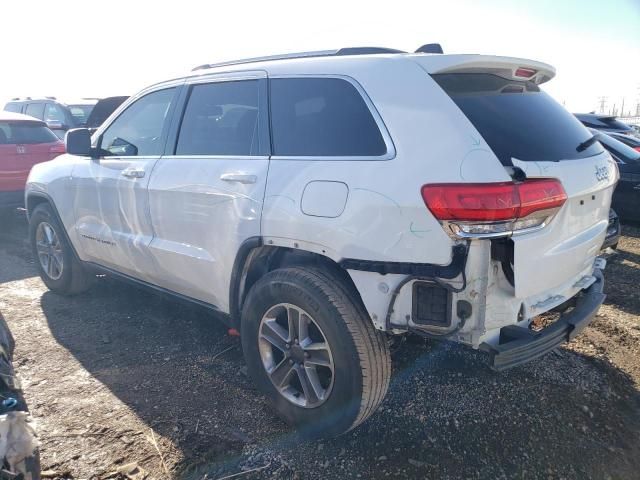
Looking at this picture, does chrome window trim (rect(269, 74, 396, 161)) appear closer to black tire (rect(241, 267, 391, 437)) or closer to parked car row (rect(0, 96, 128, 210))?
black tire (rect(241, 267, 391, 437))

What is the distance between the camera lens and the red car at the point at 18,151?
7543mm

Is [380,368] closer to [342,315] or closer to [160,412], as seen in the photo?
[342,315]

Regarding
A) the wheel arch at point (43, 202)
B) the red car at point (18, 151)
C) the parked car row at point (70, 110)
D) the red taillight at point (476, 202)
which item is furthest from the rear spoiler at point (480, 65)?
the parked car row at point (70, 110)

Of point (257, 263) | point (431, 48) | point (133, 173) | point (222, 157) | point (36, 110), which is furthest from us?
point (36, 110)

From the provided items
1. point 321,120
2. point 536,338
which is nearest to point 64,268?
point 321,120

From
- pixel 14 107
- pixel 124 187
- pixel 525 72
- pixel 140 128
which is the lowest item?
pixel 124 187

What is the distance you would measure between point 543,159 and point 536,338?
2.75ft

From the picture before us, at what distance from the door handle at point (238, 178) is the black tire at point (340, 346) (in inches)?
20.9

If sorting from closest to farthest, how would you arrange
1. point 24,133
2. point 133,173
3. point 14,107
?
1. point 133,173
2. point 24,133
3. point 14,107

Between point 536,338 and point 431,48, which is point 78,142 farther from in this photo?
point 536,338

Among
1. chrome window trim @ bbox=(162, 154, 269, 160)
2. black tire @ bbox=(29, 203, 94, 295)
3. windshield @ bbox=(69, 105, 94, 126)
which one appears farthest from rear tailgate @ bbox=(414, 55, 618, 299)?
windshield @ bbox=(69, 105, 94, 126)

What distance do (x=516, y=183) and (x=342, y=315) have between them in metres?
0.98

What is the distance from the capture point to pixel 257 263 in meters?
2.96

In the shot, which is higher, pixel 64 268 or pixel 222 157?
pixel 222 157
